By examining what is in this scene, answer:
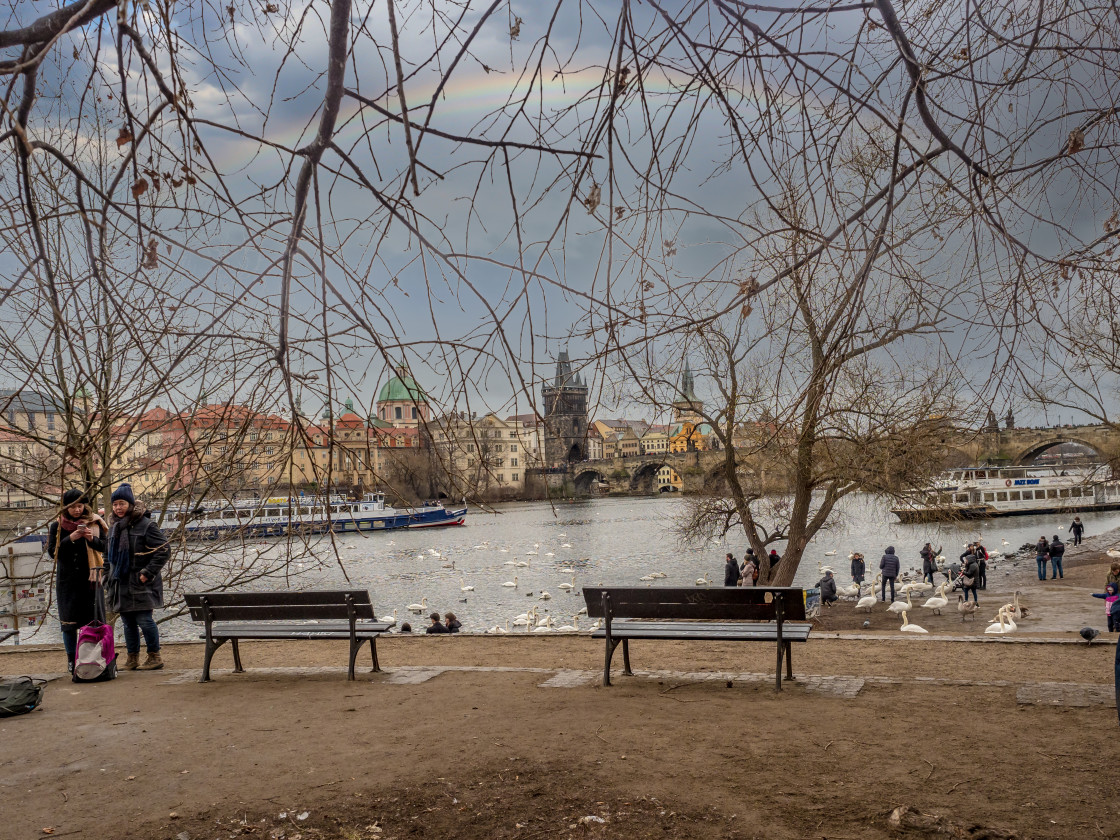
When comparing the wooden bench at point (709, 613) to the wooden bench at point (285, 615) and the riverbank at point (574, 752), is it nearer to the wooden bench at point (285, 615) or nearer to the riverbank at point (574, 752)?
the riverbank at point (574, 752)

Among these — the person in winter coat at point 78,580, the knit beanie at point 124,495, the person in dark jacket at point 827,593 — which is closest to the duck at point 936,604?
the person in dark jacket at point 827,593

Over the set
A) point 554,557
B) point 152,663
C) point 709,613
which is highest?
point 709,613

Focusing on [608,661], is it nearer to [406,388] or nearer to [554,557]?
[406,388]

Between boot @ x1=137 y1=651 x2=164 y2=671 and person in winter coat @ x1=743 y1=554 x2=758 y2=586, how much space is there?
32.5ft

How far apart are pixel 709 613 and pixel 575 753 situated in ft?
5.94

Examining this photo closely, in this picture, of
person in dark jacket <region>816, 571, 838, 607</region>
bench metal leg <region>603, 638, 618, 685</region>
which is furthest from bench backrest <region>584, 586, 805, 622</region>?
person in dark jacket <region>816, 571, 838, 607</region>

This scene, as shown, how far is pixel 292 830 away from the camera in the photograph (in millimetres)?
3422

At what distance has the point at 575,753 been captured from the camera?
4.18 meters

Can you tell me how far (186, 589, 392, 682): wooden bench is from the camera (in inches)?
249

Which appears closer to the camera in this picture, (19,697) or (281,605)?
(19,697)

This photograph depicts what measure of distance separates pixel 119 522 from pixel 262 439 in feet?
15.4

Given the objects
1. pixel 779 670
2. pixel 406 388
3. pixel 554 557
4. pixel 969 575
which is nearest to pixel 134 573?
pixel 779 670

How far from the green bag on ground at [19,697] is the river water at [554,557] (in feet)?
32.8

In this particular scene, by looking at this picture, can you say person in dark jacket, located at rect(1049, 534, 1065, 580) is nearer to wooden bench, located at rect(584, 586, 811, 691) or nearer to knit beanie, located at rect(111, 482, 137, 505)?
wooden bench, located at rect(584, 586, 811, 691)
